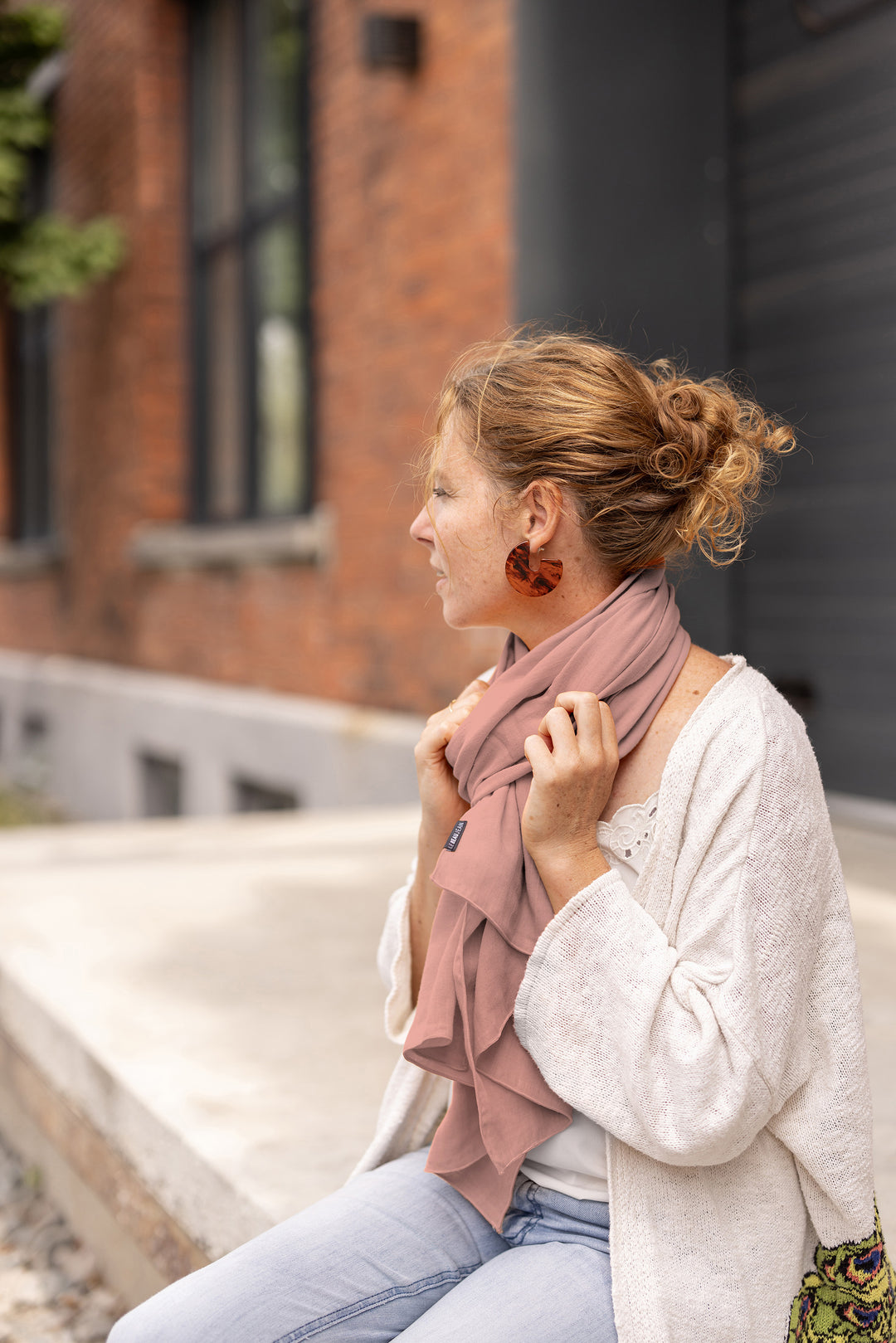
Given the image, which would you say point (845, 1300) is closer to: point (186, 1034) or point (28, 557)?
point (186, 1034)

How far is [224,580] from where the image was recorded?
27.6 ft

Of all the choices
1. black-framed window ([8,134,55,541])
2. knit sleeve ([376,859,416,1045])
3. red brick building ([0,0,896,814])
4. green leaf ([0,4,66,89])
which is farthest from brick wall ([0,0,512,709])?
knit sleeve ([376,859,416,1045])

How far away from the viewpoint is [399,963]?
1.79 metres

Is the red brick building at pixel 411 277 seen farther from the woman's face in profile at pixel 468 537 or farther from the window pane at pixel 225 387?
the woman's face in profile at pixel 468 537

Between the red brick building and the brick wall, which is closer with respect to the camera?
the red brick building

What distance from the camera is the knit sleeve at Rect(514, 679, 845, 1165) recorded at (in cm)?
135

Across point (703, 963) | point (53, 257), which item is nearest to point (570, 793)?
point (703, 963)

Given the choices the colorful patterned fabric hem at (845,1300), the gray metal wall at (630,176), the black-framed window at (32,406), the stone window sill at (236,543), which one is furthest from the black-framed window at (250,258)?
the colorful patterned fabric hem at (845,1300)

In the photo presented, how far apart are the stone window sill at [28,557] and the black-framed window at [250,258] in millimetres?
A: 2729

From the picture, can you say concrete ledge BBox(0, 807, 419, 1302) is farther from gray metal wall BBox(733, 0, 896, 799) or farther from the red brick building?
gray metal wall BBox(733, 0, 896, 799)

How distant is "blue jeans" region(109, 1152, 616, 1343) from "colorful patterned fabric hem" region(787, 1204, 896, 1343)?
0.22 m

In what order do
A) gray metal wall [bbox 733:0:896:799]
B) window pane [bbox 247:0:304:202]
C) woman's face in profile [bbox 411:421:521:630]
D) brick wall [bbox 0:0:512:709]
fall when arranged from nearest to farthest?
woman's face in profile [bbox 411:421:521:630] → gray metal wall [bbox 733:0:896:799] → brick wall [bbox 0:0:512:709] → window pane [bbox 247:0:304:202]

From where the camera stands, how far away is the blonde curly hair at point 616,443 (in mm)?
1519

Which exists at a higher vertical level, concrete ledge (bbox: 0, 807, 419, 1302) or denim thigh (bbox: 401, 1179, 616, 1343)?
denim thigh (bbox: 401, 1179, 616, 1343)
